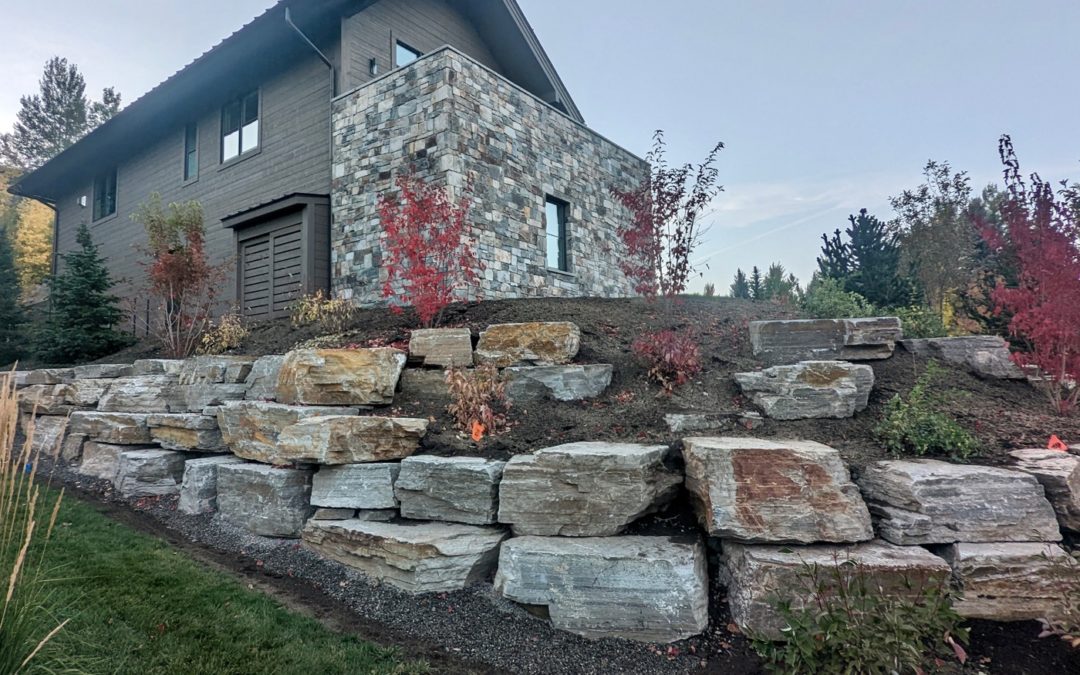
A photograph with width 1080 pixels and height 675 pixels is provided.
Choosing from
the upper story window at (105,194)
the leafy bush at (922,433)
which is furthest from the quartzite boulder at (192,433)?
the upper story window at (105,194)

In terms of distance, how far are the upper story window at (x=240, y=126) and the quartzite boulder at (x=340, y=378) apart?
8246 millimetres

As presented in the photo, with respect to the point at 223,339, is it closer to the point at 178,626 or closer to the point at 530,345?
the point at 530,345

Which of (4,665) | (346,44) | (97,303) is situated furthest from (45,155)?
(4,665)

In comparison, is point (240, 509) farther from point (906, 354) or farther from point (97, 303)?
point (97, 303)

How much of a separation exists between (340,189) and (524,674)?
8.41m

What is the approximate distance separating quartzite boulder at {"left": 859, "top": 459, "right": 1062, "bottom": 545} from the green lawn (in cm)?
272

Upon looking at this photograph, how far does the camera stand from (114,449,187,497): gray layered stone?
17.2ft

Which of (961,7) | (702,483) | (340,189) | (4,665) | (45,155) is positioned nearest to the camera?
(4,665)

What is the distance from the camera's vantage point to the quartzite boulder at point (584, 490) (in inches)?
125

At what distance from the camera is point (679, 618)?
2.77m

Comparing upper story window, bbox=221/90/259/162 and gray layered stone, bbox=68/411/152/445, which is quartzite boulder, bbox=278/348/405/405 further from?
upper story window, bbox=221/90/259/162

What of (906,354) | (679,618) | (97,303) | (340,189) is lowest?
(679,618)

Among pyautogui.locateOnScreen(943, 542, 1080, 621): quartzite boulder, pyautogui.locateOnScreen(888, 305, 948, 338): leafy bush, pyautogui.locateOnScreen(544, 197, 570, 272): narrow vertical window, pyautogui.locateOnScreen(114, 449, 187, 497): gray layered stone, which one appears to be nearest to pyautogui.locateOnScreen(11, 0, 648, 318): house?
pyautogui.locateOnScreen(544, 197, 570, 272): narrow vertical window

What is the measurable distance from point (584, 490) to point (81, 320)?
1043 cm
